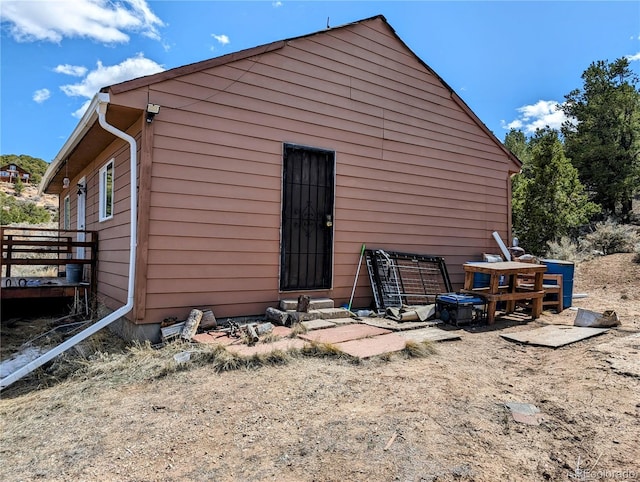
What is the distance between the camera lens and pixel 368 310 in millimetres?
5742

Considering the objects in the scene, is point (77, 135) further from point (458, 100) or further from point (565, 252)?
point (565, 252)

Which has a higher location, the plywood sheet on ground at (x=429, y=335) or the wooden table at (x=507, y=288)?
the wooden table at (x=507, y=288)

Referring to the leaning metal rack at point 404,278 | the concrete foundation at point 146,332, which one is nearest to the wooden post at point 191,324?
the concrete foundation at point 146,332

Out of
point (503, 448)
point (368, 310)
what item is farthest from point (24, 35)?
point (503, 448)

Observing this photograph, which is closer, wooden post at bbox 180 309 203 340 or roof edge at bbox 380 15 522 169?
wooden post at bbox 180 309 203 340

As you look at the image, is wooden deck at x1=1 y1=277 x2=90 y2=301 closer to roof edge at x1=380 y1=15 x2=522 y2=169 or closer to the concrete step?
the concrete step

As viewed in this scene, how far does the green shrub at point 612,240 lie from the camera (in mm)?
10758

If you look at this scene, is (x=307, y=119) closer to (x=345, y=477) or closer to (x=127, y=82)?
(x=127, y=82)

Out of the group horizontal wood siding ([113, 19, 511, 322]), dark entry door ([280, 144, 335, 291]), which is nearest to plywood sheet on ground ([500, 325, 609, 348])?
horizontal wood siding ([113, 19, 511, 322])

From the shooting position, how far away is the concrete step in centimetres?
498

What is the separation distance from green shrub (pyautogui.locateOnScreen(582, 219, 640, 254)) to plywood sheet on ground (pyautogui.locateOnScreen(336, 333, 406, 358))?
9.70 meters

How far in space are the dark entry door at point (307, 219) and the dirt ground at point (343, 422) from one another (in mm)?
1897

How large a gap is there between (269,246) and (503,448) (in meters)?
3.55

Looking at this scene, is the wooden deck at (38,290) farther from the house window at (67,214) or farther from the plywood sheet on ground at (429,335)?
the plywood sheet on ground at (429,335)
